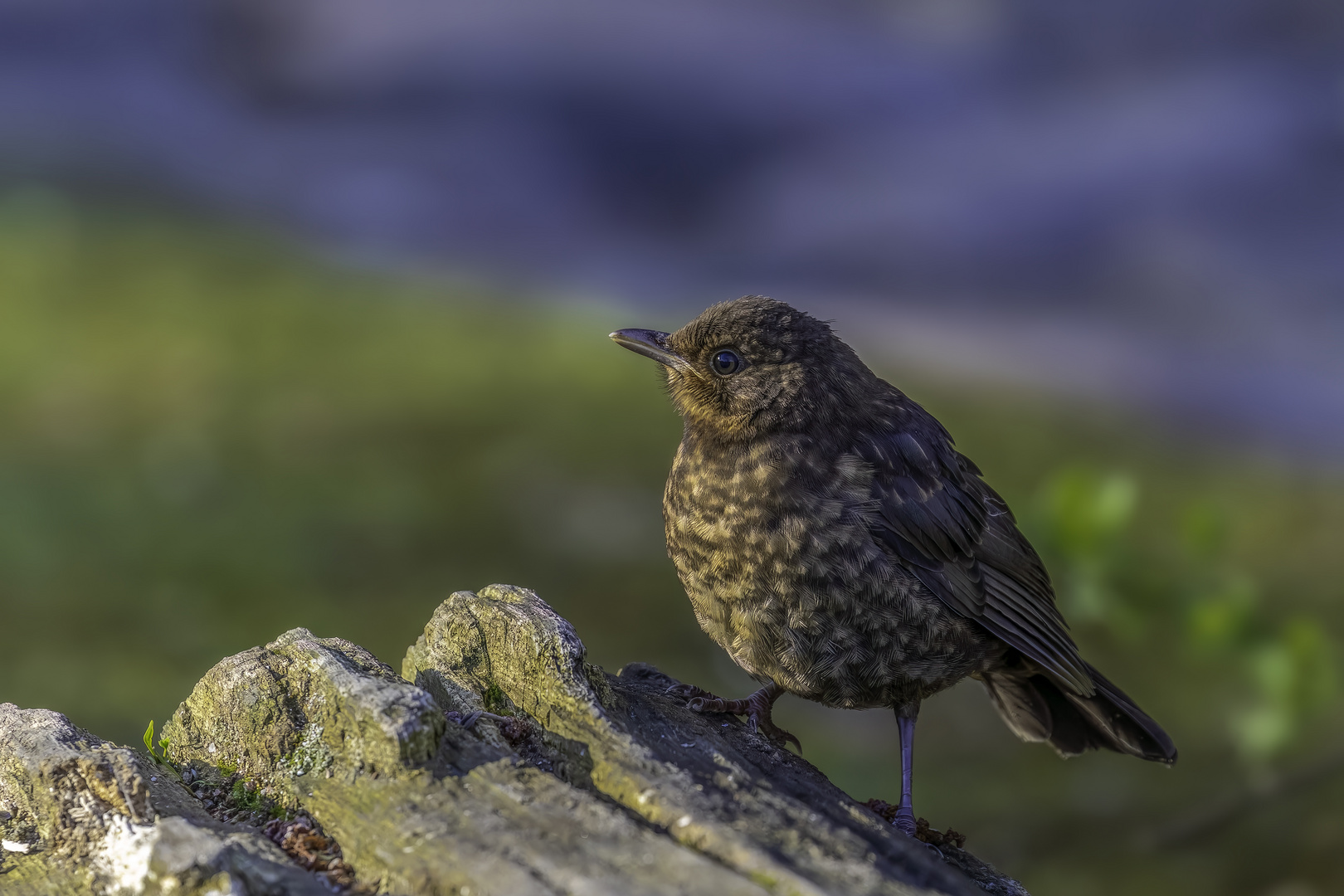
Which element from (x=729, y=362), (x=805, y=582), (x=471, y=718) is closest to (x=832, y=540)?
(x=805, y=582)

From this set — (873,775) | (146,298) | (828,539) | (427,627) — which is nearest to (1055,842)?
(873,775)

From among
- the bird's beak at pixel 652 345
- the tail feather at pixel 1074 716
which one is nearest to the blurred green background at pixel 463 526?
the tail feather at pixel 1074 716

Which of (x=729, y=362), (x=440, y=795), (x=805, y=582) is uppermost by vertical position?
(x=729, y=362)

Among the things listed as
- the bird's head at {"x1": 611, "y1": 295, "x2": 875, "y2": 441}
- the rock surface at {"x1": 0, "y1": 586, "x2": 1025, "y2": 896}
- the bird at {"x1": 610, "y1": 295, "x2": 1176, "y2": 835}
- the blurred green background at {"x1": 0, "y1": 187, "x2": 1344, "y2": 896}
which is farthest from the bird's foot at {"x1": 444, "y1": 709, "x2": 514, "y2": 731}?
the blurred green background at {"x1": 0, "y1": 187, "x2": 1344, "y2": 896}

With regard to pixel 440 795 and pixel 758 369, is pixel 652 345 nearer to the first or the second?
pixel 758 369

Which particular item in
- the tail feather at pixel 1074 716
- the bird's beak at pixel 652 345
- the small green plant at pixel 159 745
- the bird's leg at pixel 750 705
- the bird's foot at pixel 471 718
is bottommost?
the small green plant at pixel 159 745

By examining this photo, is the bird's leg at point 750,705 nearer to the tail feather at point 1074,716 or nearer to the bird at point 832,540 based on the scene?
the bird at point 832,540

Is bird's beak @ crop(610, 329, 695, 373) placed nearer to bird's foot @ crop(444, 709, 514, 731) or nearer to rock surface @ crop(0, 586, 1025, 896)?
rock surface @ crop(0, 586, 1025, 896)
